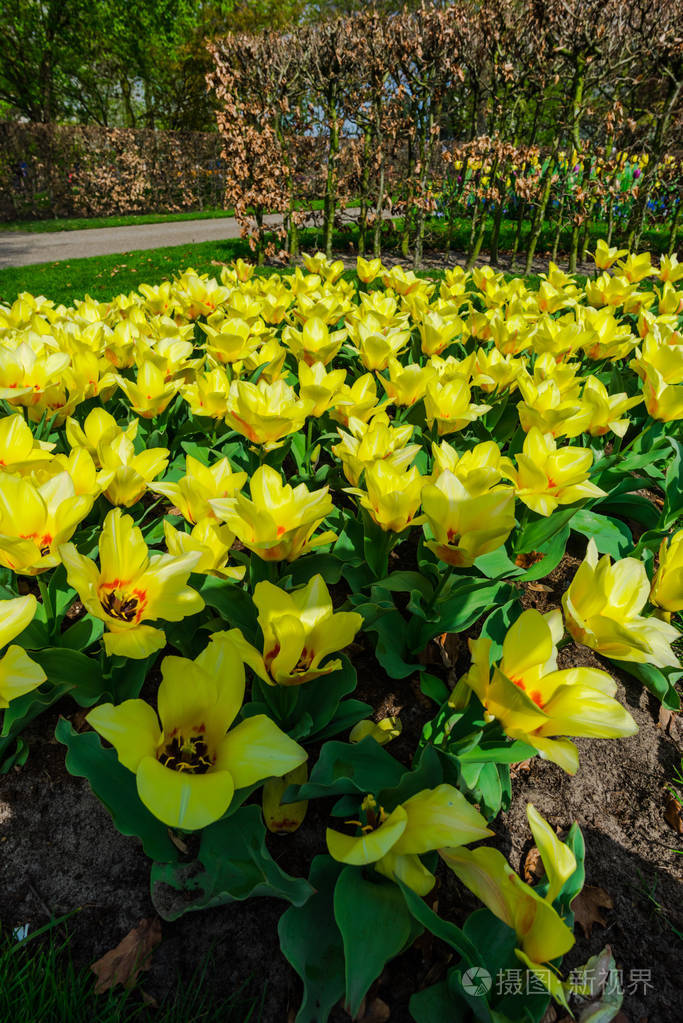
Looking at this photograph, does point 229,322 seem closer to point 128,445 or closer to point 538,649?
point 128,445

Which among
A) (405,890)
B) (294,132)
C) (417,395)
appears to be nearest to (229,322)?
(417,395)

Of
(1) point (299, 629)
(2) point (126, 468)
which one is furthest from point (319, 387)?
(1) point (299, 629)

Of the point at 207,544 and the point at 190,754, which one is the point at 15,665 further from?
the point at 207,544

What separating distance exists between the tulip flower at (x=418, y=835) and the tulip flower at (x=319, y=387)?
1.25 meters

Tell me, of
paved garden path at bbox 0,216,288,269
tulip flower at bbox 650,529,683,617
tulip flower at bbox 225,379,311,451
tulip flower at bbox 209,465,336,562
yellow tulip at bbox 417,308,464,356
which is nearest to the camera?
tulip flower at bbox 209,465,336,562

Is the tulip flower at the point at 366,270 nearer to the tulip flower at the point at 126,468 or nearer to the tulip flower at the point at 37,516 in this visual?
the tulip flower at the point at 126,468

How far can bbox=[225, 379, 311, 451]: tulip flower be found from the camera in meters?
1.74

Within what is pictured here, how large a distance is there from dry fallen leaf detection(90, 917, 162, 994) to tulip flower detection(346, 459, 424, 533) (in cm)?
113

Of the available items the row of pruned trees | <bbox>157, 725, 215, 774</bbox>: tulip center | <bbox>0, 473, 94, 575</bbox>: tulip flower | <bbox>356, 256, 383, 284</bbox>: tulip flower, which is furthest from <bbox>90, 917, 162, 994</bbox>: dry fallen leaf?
the row of pruned trees

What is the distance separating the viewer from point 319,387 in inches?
76.2

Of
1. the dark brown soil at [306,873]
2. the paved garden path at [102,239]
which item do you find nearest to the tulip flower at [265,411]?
the dark brown soil at [306,873]

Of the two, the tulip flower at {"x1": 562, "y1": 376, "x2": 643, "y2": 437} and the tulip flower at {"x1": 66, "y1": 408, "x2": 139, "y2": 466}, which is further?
the tulip flower at {"x1": 562, "y1": 376, "x2": 643, "y2": 437}

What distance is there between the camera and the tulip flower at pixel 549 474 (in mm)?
1578

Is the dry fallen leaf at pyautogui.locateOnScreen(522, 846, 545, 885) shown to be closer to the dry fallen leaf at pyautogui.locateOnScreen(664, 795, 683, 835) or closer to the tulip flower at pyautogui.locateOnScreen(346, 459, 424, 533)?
the dry fallen leaf at pyautogui.locateOnScreen(664, 795, 683, 835)
